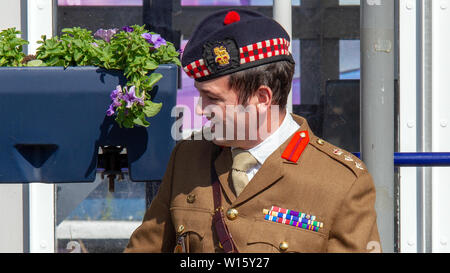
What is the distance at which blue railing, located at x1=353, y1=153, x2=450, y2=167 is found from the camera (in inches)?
92.1

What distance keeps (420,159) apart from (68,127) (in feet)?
3.64

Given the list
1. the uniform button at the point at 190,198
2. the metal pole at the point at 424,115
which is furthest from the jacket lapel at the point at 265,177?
the metal pole at the point at 424,115

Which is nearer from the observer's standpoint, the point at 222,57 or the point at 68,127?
the point at 222,57

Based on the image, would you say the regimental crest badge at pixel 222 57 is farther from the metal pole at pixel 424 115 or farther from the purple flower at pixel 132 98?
the metal pole at pixel 424 115

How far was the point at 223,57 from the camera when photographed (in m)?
1.71

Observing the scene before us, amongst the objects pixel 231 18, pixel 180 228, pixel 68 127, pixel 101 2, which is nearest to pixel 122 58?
pixel 68 127

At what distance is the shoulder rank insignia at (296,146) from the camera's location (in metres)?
1.77

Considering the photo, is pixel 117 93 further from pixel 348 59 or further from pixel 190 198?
pixel 348 59

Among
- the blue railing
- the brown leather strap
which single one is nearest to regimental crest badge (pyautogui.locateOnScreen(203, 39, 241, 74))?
the brown leather strap

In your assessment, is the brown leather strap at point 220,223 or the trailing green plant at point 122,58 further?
the trailing green plant at point 122,58

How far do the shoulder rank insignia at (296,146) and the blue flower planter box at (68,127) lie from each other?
15.7 inches

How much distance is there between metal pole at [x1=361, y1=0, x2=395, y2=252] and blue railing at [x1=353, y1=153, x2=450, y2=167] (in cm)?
25
